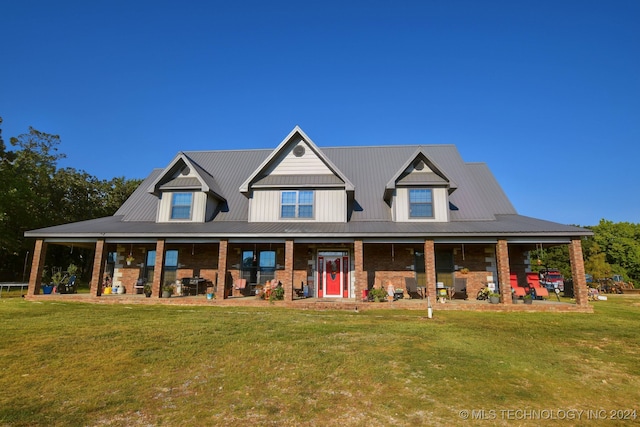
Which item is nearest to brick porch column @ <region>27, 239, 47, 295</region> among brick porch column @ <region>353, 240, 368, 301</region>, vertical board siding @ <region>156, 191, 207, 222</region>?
vertical board siding @ <region>156, 191, 207, 222</region>

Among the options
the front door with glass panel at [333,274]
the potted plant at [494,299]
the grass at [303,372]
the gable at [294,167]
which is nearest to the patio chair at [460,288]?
the potted plant at [494,299]

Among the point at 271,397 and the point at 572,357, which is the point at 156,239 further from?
the point at 572,357

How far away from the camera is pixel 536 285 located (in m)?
17.6

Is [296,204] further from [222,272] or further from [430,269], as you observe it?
[430,269]

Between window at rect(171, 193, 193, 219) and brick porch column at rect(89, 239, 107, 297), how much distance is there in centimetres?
374

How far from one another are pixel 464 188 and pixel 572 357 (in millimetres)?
14141

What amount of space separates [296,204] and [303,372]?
1288 cm

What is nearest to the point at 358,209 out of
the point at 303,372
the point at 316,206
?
the point at 316,206

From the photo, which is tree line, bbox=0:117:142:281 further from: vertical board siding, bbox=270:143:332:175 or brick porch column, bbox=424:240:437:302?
brick porch column, bbox=424:240:437:302

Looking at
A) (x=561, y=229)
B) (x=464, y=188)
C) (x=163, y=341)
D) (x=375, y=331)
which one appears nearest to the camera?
(x=163, y=341)

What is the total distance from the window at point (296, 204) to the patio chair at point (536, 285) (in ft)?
39.1

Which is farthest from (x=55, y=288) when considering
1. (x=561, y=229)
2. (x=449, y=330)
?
(x=561, y=229)

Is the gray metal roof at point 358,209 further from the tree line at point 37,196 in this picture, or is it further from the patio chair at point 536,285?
the tree line at point 37,196

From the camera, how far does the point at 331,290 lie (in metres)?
18.2
